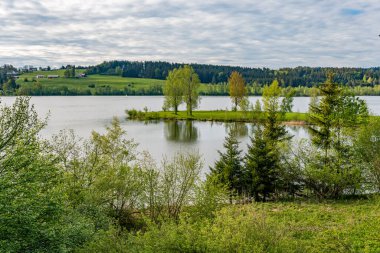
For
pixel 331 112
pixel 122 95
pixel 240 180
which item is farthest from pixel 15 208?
pixel 122 95

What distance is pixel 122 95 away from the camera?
179m

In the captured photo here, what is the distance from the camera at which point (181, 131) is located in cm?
6525

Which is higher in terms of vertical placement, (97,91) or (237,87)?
(237,87)

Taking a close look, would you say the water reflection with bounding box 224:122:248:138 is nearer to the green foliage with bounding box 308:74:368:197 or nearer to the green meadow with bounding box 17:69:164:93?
the green foliage with bounding box 308:74:368:197

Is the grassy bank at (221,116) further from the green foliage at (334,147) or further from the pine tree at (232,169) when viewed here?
the pine tree at (232,169)

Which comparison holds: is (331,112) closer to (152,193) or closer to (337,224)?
(337,224)

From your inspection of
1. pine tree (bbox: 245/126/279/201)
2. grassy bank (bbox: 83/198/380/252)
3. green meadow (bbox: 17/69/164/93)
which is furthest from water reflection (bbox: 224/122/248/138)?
green meadow (bbox: 17/69/164/93)

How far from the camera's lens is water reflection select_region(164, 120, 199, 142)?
187 feet

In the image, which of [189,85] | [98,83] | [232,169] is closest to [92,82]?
[98,83]

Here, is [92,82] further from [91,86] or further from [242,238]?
[242,238]

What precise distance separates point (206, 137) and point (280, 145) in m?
28.3

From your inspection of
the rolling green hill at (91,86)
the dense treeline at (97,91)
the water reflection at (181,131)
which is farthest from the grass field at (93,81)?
the water reflection at (181,131)

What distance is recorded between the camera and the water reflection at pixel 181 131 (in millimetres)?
57062

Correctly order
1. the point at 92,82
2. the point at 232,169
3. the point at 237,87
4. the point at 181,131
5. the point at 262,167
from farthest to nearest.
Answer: the point at 92,82 → the point at 237,87 → the point at 181,131 → the point at 232,169 → the point at 262,167
